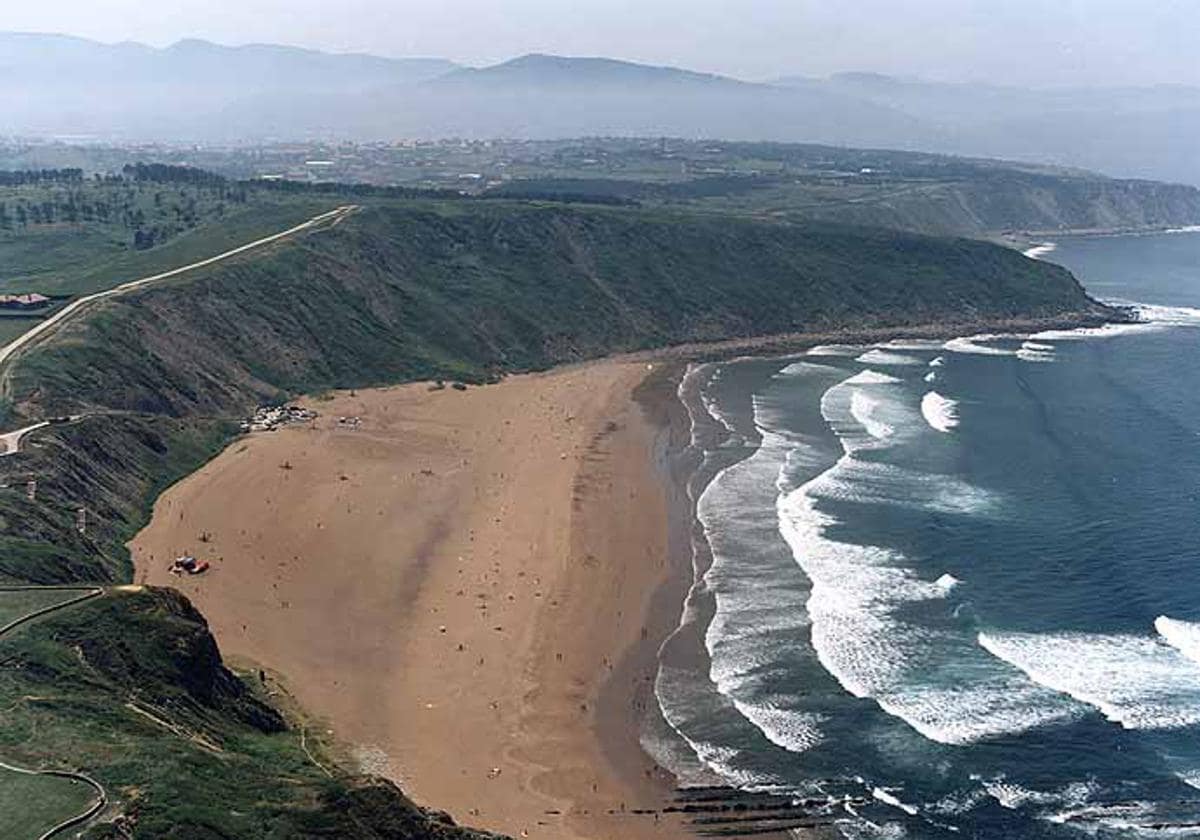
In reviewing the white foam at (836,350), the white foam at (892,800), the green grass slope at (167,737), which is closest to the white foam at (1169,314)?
the white foam at (836,350)

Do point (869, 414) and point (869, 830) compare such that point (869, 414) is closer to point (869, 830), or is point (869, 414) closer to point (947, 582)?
point (947, 582)

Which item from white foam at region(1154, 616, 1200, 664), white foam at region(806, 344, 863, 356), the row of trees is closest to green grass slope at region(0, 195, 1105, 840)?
white foam at region(806, 344, 863, 356)

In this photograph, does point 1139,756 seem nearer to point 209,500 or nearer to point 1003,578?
point 1003,578

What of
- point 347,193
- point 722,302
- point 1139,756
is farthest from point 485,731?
point 347,193

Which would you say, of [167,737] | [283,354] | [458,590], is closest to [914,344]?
[283,354]

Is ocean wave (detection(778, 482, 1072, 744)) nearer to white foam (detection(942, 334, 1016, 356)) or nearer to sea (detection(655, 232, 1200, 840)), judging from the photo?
sea (detection(655, 232, 1200, 840))

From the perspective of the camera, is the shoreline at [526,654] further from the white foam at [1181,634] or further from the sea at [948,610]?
the white foam at [1181,634]
